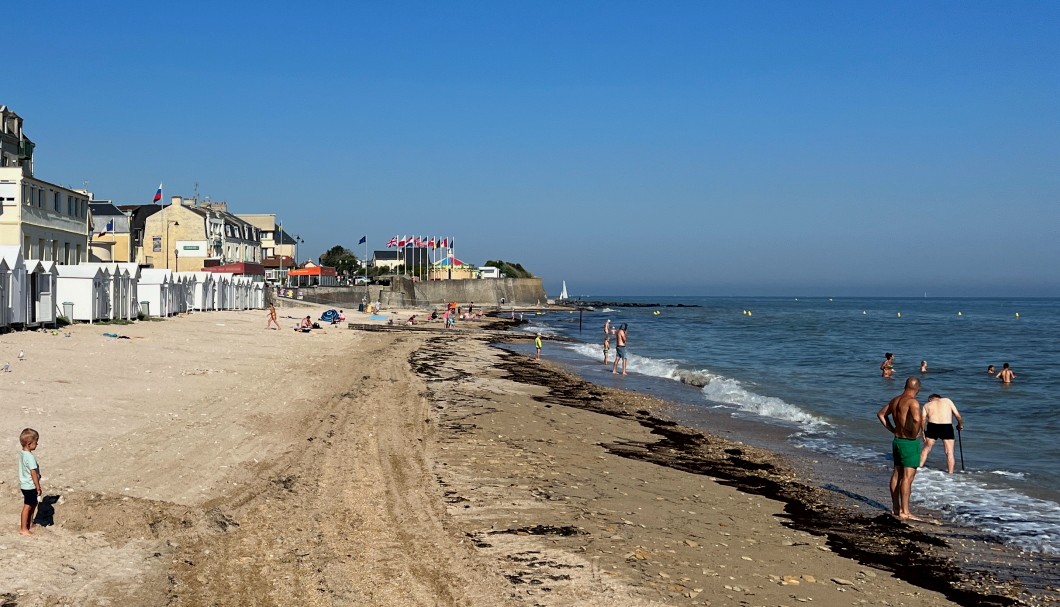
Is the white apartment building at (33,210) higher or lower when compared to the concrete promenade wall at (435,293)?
higher

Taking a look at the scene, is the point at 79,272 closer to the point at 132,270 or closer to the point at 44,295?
the point at 44,295

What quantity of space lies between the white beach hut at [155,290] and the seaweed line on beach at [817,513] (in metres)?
27.1

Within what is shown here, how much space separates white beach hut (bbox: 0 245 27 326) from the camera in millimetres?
23656

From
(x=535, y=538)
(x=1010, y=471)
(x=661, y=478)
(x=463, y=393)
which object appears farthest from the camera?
(x=463, y=393)

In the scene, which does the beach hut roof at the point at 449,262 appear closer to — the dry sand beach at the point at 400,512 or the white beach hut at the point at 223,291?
the white beach hut at the point at 223,291

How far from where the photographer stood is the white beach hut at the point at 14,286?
77.6 ft

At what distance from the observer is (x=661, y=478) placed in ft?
38.5

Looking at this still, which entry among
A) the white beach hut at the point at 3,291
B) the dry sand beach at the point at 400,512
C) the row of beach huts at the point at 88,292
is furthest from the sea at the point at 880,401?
the row of beach huts at the point at 88,292

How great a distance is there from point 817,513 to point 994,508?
104 inches

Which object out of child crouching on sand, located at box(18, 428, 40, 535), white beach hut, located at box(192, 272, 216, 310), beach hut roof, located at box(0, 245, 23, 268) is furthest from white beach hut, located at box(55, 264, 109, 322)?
child crouching on sand, located at box(18, 428, 40, 535)

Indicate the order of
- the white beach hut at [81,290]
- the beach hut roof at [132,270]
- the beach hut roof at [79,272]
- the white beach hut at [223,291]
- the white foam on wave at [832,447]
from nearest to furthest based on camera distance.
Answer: the white foam on wave at [832,447], the white beach hut at [81,290], the beach hut roof at [79,272], the beach hut roof at [132,270], the white beach hut at [223,291]

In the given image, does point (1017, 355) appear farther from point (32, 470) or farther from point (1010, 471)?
point (32, 470)

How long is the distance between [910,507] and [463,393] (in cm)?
1178

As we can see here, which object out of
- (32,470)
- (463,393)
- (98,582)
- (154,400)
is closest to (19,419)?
(154,400)
